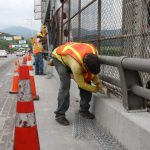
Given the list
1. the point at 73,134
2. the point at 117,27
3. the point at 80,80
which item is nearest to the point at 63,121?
the point at 73,134

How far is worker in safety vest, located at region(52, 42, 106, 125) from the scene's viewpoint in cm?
540

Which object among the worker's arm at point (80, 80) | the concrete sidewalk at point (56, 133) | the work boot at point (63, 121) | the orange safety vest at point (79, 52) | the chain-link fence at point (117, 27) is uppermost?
the chain-link fence at point (117, 27)

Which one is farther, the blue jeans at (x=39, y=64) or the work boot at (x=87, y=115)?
the blue jeans at (x=39, y=64)

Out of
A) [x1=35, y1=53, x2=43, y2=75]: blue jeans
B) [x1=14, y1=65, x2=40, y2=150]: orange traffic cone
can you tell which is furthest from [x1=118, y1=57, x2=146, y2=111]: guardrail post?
[x1=35, y1=53, x2=43, y2=75]: blue jeans

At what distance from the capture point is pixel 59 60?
6078 mm

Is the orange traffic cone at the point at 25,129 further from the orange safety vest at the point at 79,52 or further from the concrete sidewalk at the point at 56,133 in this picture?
the orange safety vest at the point at 79,52

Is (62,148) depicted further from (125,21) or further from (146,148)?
(125,21)

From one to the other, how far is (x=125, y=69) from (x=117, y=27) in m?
1.12

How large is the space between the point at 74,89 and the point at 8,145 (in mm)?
3625

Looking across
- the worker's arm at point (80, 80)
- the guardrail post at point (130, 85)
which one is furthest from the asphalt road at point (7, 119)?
the guardrail post at point (130, 85)

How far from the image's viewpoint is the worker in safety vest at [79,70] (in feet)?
17.7

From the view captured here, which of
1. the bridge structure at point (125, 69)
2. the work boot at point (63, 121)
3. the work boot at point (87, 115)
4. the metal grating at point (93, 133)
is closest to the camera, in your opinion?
the bridge structure at point (125, 69)

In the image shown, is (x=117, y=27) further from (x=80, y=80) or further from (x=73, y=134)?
(x=73, y=134)

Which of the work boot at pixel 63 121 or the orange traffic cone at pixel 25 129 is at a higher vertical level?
the orange traffic cone at pixel 25 129
